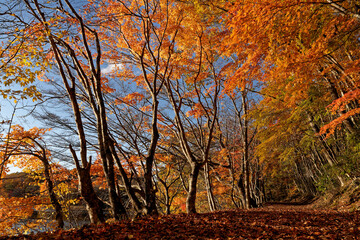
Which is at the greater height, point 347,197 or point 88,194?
point 88,194

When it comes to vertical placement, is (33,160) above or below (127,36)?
below

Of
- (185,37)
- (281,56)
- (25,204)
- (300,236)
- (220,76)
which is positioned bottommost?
(300,236)

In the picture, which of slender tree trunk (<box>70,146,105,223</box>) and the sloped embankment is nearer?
slender tree trunk (<box>70,146,105,223</box>)

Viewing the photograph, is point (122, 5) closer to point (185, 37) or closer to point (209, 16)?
point (185, 37)

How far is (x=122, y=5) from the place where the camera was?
6.68 metres

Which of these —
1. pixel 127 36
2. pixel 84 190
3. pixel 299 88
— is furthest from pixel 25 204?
pixel 299 88

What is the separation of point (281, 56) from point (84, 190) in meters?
6.49

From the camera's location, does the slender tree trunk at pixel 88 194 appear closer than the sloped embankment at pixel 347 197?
Yes

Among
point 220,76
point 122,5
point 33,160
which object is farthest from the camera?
point 33,160

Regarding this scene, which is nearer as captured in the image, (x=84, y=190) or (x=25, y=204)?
(x=84, y=190)

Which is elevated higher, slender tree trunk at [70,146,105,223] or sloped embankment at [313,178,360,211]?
slender tree trunk at [70,146,105,223]

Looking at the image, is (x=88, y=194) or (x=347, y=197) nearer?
(x=88, y=194)

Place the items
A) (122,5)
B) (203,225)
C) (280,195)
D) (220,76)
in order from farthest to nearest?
(280,195), (220,76), (122,5), (203,225)

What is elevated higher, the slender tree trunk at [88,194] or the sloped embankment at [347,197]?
the slender tree trunk at [88,194]
